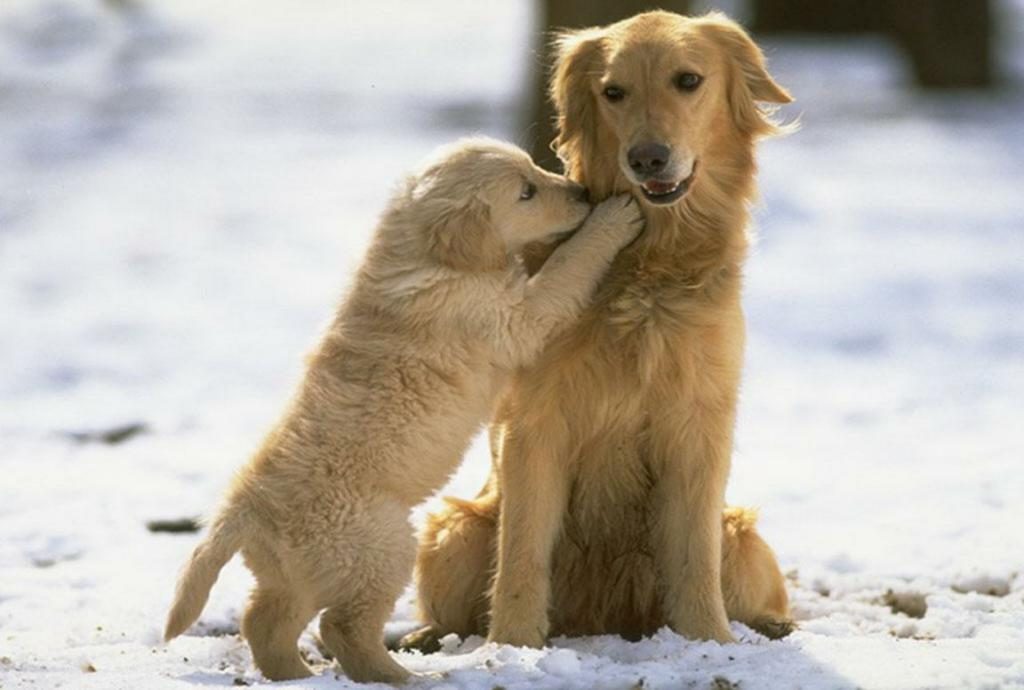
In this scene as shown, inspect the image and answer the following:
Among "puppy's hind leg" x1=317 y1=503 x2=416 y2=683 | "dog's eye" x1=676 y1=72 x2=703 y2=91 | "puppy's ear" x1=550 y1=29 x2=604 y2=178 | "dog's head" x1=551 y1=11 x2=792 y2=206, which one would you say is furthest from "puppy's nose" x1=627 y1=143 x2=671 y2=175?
"puppy's hind leg" x1=317 y1=503 x2=416 y2=683

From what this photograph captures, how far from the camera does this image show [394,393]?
15.2ft

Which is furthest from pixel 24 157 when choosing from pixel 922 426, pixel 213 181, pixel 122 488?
pixel 922 426

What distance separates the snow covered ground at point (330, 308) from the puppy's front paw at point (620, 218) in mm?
459

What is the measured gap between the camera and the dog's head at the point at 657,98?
4.78 m

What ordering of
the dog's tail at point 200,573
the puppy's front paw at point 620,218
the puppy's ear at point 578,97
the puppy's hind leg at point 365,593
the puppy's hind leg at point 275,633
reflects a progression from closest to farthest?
the dog's tail at point 200,573 → the puppy's hind leg at point 365,593 → the puppy's hind leg at point 275,633 → the puppy's front paw at point 620,218 → the puppy's ear at point 578,97

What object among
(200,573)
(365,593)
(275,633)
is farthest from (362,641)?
(200,573)

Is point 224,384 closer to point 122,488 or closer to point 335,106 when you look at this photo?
point 122,488

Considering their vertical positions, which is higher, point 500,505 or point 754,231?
point 754,231

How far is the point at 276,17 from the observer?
66.0ft

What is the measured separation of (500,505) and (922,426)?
3.63 metres

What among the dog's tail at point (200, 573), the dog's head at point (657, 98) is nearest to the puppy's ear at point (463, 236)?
the dog's head at point (657, 98)

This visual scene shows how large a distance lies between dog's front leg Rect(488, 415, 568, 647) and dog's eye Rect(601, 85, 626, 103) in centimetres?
92

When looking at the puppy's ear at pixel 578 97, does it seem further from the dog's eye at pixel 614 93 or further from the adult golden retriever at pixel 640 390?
the dog's eye at pixel 614 93

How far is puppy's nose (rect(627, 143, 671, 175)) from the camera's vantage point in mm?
4711
